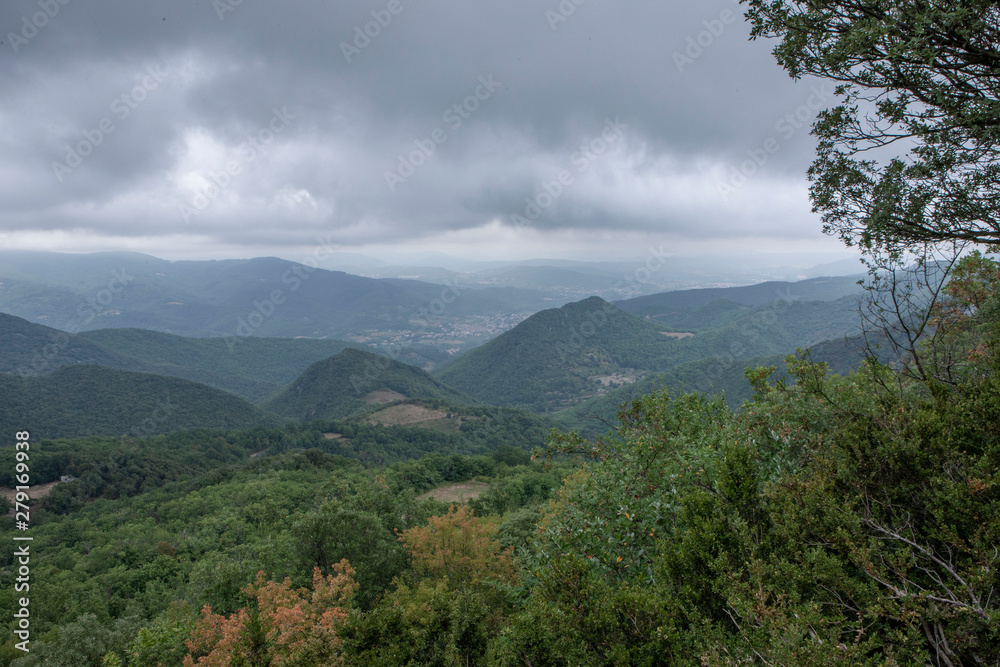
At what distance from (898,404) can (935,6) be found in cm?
522

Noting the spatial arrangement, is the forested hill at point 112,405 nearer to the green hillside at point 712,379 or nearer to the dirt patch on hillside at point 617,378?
the green hillside at point 712,379

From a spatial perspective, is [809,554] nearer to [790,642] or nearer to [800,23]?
[790,642]

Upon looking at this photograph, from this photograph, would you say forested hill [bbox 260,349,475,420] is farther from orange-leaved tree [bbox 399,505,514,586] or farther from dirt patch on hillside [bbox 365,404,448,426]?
orange-leaved tree [bbox 399,505,514,586]

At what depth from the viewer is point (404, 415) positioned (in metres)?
126

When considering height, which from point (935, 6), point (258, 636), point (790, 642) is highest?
point (935, 6)

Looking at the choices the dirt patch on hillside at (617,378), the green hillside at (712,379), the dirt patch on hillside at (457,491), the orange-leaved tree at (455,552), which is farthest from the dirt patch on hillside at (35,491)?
the dirt patch on hillside at (617,378)

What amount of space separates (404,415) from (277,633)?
386 feet

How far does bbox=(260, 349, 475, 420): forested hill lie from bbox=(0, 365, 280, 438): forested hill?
18623mm

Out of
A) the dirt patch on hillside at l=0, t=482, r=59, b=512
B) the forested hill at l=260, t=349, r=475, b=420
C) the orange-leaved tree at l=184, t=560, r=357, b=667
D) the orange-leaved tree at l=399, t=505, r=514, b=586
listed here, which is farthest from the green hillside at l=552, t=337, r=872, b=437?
the dirt patch on hillside at l=0, t=482, r=59, b=512

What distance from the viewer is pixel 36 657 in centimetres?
1709

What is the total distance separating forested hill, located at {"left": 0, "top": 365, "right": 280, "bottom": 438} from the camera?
379ft

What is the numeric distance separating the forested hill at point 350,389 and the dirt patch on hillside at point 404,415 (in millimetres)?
15184

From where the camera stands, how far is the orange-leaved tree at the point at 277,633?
775cm

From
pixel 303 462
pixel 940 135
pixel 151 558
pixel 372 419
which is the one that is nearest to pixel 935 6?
pixel 940 135
